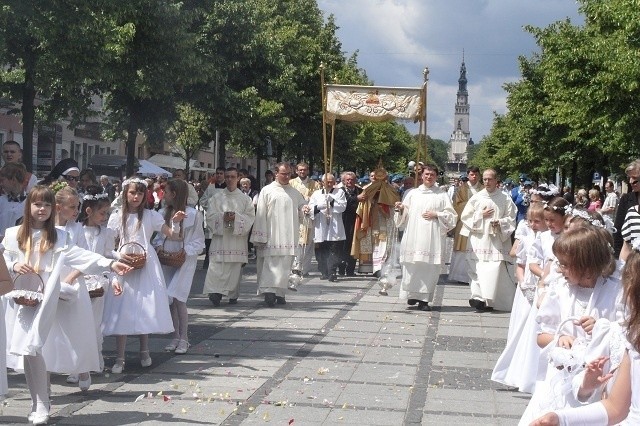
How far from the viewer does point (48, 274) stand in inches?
311

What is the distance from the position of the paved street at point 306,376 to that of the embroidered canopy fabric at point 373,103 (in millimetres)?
4171

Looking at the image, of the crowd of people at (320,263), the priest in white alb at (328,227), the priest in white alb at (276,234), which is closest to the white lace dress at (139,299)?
the crowd of people at (320,263)

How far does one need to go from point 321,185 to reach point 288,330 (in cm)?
941

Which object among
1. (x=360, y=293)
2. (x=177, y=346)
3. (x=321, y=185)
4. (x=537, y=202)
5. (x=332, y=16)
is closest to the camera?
(x=537, y=202)

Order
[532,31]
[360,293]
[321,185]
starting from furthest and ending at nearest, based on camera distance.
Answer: [532,31], [321,185], [360,293]

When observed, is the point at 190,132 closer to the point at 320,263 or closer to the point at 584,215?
the point at 320,263

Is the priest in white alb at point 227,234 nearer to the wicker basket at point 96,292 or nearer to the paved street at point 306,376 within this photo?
the paved street at point 306,376

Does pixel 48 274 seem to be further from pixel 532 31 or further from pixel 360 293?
pixel 532 31

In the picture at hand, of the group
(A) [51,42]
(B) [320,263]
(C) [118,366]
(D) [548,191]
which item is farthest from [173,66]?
(D) [548,191]

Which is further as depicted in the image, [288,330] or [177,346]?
[288,330]

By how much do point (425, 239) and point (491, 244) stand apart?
1.09 meters

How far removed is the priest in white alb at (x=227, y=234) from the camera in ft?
49.6

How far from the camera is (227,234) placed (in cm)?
1524

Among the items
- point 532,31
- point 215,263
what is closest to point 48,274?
point 215,263
